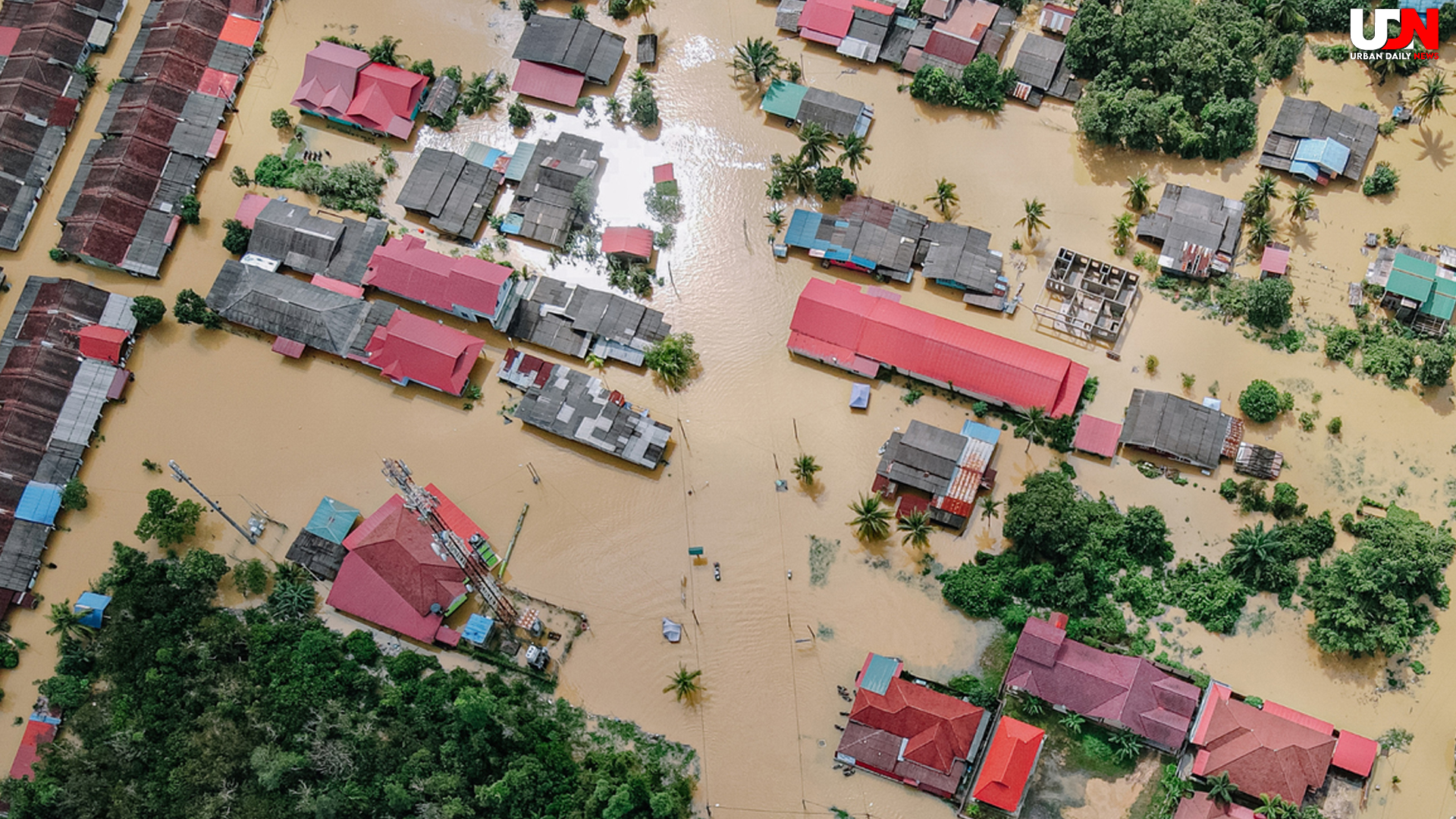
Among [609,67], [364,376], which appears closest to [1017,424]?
[609,67]

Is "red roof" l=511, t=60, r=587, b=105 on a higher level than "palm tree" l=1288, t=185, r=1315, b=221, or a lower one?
lower

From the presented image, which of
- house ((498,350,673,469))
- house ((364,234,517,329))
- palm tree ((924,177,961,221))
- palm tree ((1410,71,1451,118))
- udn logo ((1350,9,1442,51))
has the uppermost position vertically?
udn logo ((1350,9,1442,51))

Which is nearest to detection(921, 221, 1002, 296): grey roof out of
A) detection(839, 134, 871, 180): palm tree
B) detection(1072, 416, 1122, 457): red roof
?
detection(839, 134, 871, 180): palm tree

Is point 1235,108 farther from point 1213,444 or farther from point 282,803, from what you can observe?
point 282,803

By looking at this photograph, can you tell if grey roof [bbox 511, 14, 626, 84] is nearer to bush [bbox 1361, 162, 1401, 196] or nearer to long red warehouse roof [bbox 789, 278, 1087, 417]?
long red warehouse roof [bbox 789, 278, 1087, 417]

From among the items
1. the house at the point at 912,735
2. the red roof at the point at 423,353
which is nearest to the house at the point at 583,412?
the red roof at the point at 423,353
